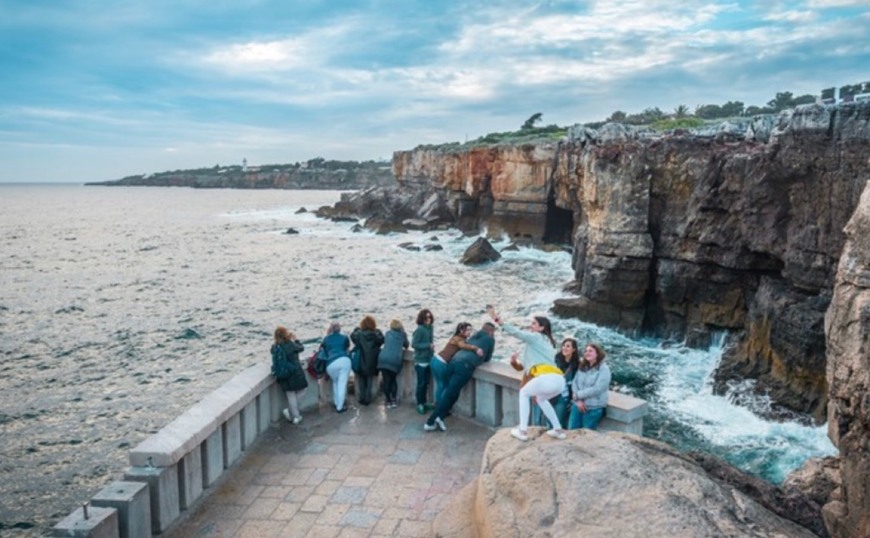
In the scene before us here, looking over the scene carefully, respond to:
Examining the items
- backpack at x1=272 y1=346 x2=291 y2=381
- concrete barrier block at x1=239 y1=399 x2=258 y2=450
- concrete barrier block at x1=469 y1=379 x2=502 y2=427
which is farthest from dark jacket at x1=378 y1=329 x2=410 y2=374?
concrete barrier block at x1=239 y1=399 x2=258 y2=450

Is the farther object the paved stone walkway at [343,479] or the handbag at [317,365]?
the handbag at [317,365]

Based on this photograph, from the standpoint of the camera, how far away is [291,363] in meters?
9.05

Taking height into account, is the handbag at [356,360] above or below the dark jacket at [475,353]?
below

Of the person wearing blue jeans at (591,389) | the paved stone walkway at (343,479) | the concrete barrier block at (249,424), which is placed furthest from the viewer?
the concrete barrier block at (249,424)

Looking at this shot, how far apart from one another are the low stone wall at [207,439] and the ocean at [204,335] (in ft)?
21.9

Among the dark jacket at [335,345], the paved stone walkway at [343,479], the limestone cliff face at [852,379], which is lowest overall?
the paved stone walkway at [343,479]

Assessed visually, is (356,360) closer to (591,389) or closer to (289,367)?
(289,367)

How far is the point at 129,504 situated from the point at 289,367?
10.4ft

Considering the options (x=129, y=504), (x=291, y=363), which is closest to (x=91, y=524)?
(x=129, y=504)

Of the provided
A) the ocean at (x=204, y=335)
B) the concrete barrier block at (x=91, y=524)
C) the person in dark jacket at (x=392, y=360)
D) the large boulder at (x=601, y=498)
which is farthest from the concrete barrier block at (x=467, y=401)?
the ocean at (x=204, y=335)

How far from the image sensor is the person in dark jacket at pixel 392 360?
9680mm

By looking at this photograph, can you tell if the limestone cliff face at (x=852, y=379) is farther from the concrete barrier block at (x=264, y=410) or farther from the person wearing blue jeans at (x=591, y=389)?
the concrete barrier block at (x=264, y=410)

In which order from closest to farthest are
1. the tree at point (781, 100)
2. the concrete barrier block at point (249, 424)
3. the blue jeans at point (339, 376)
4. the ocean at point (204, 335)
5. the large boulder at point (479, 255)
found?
the concrete barrier block at point (249, 424)
the blue jeans at point (339, 376)
the ocean at point (204, 335)
the large boulder at point (479, 255)
the tree at point (781, 100)

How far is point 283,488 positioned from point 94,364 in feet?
58.7
